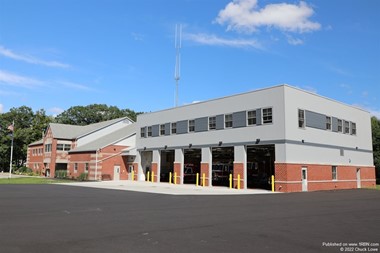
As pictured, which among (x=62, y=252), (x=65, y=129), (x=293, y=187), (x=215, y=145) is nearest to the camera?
(x=62, y=252)

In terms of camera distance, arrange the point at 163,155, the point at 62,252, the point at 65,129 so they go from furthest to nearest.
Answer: the point at 65,129 → the point at 163,155 → the point at 62,252

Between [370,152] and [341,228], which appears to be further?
[370,152]

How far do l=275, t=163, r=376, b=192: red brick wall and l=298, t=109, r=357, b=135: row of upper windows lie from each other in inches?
144

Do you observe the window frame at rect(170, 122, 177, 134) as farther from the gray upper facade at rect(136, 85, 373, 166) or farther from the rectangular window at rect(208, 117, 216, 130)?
the rectangular window at rect(208, 117, 216, 130)

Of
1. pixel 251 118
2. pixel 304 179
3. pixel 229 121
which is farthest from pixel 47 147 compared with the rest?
pixel 304 179

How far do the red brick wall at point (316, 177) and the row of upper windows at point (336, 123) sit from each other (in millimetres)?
3666

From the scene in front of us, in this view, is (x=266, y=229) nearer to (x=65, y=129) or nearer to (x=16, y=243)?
(x=16, y=243)

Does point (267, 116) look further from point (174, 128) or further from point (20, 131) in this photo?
point (20, 131)

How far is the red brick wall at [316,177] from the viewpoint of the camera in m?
28.9

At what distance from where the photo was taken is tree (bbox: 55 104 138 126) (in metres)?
99.2

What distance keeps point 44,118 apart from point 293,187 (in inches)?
2732

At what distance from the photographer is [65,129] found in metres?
64.1

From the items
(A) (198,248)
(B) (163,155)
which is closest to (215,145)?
(B) (163,155)

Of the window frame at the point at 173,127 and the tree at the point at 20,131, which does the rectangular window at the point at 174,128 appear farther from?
the tree at the point at 20,131
